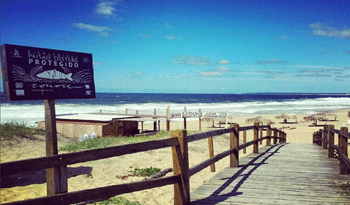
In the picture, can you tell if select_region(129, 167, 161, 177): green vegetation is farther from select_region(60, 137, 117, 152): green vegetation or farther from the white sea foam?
the white sea foam

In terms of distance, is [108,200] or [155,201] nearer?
[108,200]

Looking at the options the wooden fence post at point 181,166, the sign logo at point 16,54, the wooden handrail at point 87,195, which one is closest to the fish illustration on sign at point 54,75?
the sign logo at point 16,54

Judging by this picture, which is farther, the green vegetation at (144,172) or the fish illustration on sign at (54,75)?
the green vegetation at (144,172)

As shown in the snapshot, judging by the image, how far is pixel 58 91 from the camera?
14.7 ft

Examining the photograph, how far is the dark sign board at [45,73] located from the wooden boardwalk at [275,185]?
2.64 metres

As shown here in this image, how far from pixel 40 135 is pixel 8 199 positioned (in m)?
8.24

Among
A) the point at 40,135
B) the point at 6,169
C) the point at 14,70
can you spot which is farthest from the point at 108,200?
the point at 40,135

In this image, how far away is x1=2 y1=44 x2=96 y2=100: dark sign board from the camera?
3.92m

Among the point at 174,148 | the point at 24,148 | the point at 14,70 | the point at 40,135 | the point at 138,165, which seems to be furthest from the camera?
the point at 40,135

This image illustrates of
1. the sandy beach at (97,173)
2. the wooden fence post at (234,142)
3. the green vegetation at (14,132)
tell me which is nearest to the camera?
the wooden fence post at (234,142)

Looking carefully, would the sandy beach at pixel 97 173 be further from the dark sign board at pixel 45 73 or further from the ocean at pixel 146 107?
the ocean at pixel 146 107

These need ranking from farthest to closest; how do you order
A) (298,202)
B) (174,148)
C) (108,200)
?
(108,200)
(298,202)
(174,148)

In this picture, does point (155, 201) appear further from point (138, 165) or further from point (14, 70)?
point (14, 70)

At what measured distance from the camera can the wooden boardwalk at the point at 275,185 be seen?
4938 mm
